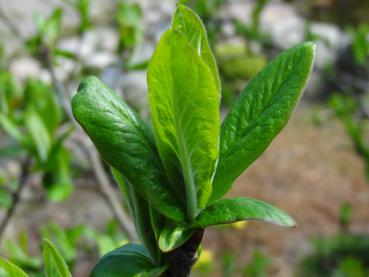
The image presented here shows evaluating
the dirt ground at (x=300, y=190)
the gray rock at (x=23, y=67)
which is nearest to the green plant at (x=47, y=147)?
the dirt ground at (x=300, y=190)

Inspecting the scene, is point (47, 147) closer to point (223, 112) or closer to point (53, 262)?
point (53, 262)

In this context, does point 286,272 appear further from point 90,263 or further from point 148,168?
point 148,168

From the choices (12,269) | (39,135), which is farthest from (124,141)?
(39,135)

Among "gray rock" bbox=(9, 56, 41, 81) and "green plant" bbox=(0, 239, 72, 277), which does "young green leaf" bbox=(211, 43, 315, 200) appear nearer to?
"green plant" bbox=(0, 239, 72, 277)

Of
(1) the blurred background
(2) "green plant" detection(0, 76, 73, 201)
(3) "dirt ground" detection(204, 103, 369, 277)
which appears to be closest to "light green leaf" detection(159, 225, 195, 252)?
(1) the blurred background

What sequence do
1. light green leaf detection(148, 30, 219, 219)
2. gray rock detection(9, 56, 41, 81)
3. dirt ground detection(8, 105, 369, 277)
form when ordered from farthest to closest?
gray rock detection(9, 56, 41, 81) < dirt ground detection(8, 105, 369, 277) < light green leaf detection(148, 30, 219, 219)

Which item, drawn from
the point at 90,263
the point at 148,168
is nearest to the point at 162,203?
the point at 148,168
